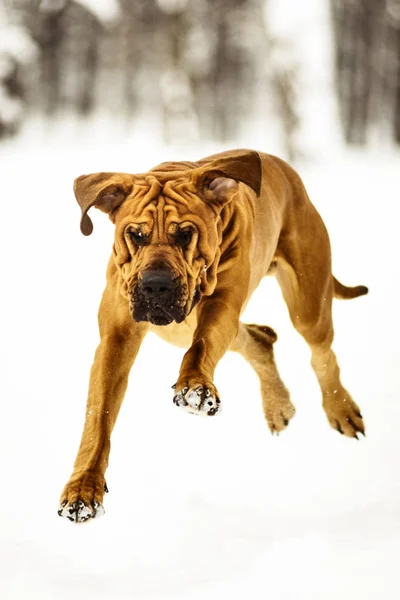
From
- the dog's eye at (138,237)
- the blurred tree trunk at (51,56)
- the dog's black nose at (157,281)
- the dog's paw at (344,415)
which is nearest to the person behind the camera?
the dog's black nose at (157,281)

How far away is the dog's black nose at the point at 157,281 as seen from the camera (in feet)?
11.5

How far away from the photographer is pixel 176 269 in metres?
3.57

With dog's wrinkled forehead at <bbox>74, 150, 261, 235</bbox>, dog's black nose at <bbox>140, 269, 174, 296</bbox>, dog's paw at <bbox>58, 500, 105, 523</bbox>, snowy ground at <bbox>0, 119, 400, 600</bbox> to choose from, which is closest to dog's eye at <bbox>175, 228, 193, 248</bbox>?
dog's wrinkled forehead at <bbox>74, 150, 261, 235</bbox>

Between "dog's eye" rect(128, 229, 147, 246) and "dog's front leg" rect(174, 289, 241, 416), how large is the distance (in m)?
0.42

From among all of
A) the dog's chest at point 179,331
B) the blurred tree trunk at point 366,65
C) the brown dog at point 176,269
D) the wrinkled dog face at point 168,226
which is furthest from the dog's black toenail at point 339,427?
the blurred tree trunk at point 366,65

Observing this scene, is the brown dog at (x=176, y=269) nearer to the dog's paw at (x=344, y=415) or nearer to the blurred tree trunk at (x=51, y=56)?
the dog's paw at (x=344, y=415)

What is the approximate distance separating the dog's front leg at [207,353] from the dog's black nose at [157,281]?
27cm

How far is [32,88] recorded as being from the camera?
35.1ft

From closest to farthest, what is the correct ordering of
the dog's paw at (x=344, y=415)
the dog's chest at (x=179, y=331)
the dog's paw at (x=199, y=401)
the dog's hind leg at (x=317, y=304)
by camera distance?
the dog's paw at (x=199, y=401) < the dog's chest at (x=179, y=331) < the dog's hind leg at (x=317, y=304) < the dog's paw at (x=344, y=415)

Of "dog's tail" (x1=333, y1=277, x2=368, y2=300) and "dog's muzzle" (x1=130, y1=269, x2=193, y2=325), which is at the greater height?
"dog's tail" (x1=333, y1=277, x2=368, y2=300)

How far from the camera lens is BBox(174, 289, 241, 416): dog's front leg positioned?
3342mm

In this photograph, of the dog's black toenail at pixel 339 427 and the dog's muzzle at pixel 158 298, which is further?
the dog's black toenail at pixel 339 427

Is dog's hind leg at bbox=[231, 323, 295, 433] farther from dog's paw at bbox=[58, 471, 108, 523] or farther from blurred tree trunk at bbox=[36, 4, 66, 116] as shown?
blurred tree trunk at bbox=[36, 4, 66, 116]

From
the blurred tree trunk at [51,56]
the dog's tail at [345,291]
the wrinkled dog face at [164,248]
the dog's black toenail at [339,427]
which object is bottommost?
the dog's black toenail at [339,427]
